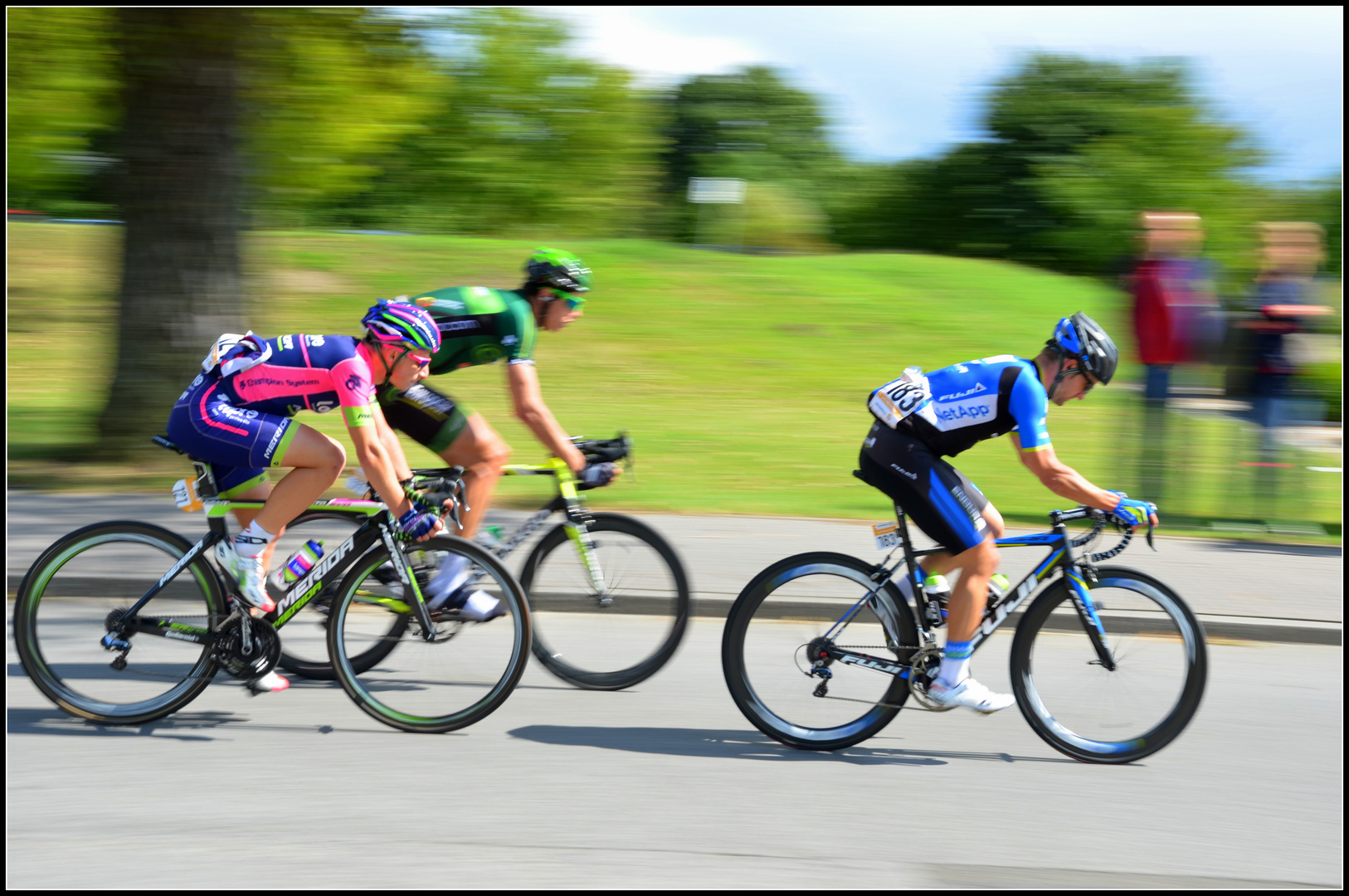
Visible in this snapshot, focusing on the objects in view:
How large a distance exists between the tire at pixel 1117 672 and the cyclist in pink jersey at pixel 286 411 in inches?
94.5

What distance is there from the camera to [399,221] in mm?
33688

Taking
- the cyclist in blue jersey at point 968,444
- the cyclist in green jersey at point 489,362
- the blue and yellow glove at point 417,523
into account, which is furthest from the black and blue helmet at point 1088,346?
the blue and yellow glove at point 417,523

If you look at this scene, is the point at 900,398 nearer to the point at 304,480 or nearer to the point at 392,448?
the point at 392,448

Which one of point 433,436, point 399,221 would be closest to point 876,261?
point 399,221

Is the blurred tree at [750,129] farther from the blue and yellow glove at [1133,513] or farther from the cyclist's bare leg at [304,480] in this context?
the blue and yellow glove at [1133,513]

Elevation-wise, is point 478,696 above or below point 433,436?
below

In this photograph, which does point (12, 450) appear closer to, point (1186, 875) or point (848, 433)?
point (848, 433)

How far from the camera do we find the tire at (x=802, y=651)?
4746mm

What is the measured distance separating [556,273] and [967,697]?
257cm

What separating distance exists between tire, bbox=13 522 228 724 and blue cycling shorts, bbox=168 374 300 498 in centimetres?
40

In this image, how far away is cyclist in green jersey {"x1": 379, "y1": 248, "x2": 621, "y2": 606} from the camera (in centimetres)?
545

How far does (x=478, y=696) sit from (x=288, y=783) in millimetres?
898

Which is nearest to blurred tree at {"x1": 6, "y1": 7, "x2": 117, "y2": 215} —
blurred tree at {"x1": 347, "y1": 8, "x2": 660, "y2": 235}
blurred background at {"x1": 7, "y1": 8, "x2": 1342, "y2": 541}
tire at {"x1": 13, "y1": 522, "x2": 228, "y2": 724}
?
blurred background at {"x1": 7, "y1": 8, "x2": 1342, "y2": 541}

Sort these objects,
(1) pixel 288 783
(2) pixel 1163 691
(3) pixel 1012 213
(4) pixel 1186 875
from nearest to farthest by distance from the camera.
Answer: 1. (4) pixel 1186 875
2. (1) pixel 288 783
3. (2) pixel 1163 691
4. (3) pixel 1012 213
